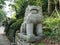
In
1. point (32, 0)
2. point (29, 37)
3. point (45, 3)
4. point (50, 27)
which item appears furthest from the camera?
point (32, 0)

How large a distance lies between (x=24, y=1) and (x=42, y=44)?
30.0 ft

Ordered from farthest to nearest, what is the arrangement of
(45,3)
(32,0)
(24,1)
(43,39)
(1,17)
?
(1,17) → (24,1) → (32,0) → (45,3) → (43,39)

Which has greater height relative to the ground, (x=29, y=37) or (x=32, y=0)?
(x=32, y=0)

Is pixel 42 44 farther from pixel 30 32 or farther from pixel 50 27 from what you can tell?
pixel 50 27

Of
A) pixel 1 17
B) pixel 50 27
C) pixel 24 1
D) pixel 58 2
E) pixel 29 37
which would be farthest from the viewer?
pixel 1 17

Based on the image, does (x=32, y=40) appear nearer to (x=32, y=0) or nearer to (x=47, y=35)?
(x=47, y=35)

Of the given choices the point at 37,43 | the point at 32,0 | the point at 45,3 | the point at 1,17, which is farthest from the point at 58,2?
the point at 1,17

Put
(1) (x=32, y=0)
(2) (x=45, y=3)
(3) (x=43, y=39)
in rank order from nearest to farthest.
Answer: (3) (x=43, y=39)
(2) (x=45, y=3)
(1) (x=32, y=0)

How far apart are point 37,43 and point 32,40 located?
220 millimetres

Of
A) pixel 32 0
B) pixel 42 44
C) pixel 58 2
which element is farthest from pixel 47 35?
pixel 32 0

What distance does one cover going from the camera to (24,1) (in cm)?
1536

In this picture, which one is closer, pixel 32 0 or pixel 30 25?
pixel 30 25

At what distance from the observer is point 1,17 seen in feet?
87.1

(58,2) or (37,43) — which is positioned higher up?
(58,2)
